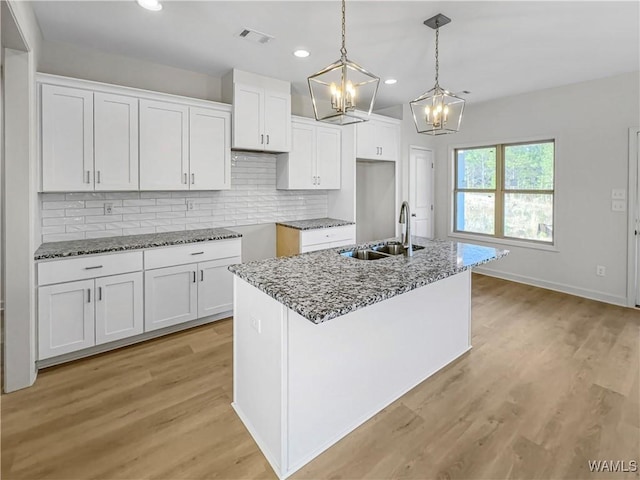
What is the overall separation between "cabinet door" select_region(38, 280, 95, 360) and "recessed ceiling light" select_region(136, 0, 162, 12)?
209 centimetres

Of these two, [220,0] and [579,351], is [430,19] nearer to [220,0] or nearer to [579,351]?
[220,0]

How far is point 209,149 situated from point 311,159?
1.33 m

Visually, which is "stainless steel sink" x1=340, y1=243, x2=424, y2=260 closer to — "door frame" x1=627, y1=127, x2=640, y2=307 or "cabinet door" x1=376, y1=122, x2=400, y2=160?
"cabinet door" x1=376, y1=122, x2=400, y2=160

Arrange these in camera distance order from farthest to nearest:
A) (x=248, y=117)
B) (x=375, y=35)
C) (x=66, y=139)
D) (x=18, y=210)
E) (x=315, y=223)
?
(x=315, y=223), (x=248, y=117), (x=375, y=35), (x=66, y=139), (x=18, y=210)

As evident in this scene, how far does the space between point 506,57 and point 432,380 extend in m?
3.14

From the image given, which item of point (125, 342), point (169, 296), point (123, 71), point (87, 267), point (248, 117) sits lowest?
point (125, 342)

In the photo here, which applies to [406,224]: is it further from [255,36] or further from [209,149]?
[209,149]

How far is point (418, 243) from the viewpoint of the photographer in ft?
9.50

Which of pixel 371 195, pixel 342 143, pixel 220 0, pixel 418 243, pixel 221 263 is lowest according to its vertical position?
pixel 221 263

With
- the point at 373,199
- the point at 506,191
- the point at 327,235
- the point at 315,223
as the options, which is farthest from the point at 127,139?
the point at 506,191

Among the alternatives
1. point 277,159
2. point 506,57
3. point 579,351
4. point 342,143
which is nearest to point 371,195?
point 342,143

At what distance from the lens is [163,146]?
3316 mm

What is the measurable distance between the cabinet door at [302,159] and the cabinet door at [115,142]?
5.60 ft

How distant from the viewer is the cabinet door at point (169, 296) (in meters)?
3.10
